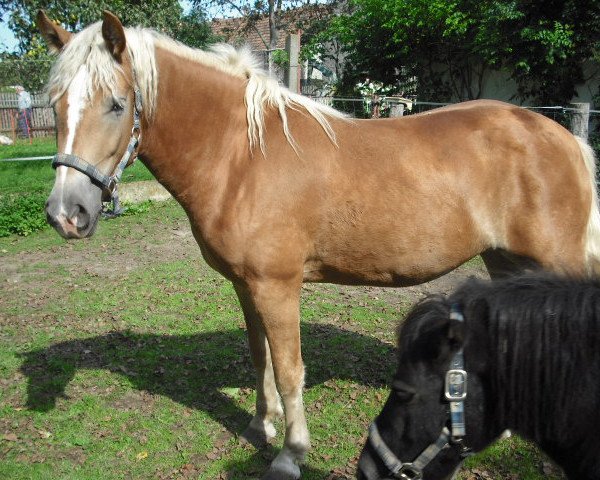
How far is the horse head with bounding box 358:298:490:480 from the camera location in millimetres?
1577

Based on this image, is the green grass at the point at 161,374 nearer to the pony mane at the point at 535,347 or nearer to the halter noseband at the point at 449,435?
the halter noseband at the point at 449,435

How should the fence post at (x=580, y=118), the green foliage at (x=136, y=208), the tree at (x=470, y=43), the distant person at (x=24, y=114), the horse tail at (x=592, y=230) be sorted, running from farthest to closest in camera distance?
1. the distant person at (x=24, y=114)
2. the tree at (x=470, y=43)
3. the green foliage at (x=136, y=208)
4. the fence post at (x=580, y=118)
5. the horse tail at (x=592, y=230)

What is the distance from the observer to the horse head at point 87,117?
94.6 inches

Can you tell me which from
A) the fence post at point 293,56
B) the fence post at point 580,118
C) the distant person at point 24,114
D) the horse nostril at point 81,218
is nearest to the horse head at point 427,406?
the horse nostril at point 81,218

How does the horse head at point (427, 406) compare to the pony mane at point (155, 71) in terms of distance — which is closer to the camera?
the horse head at point (427, 406)

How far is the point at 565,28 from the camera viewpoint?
9227mm

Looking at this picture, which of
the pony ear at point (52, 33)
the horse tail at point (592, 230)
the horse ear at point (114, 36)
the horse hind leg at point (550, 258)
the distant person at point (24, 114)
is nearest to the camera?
the horse ear at point (114, 36)

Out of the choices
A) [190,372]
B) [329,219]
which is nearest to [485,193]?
[329,219]

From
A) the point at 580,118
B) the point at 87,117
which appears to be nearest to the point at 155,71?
the point at 87,117

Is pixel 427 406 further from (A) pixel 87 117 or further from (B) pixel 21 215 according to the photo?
(B) pixel 21 215

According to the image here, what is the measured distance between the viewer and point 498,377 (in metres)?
1.57

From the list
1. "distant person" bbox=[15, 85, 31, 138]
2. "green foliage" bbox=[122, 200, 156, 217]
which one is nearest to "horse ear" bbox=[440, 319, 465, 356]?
"green foliage" bbox=[122, 200, 156, 217]

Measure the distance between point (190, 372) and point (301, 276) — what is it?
1786 mm

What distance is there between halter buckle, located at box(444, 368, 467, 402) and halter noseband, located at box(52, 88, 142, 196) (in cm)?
182
